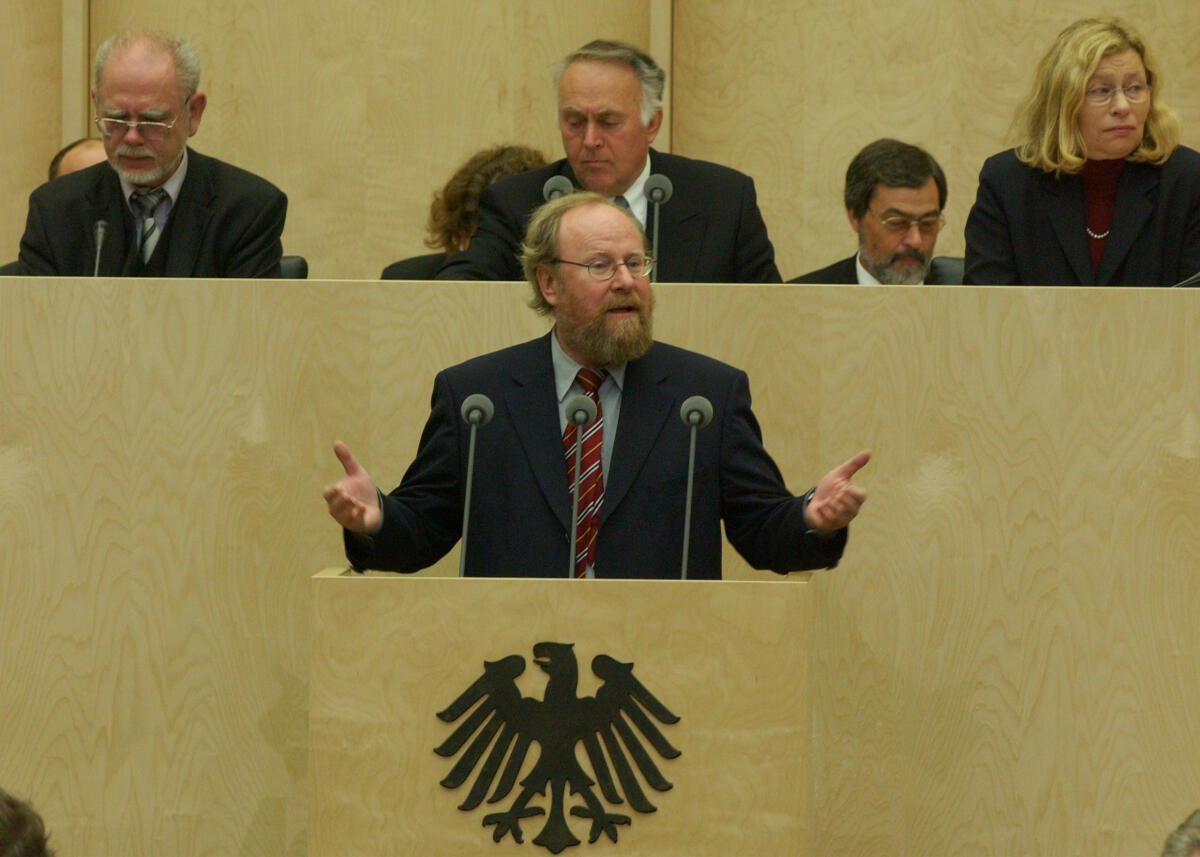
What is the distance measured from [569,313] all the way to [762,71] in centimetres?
289

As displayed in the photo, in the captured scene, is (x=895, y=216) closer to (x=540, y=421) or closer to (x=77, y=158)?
(x=540, y=421)

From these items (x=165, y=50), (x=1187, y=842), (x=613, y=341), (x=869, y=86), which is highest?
(x=869, y=86)

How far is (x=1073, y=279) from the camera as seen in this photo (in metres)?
4.26

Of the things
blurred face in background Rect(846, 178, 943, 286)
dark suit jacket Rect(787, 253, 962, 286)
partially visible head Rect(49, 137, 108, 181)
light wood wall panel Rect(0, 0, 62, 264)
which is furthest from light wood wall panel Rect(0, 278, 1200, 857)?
light wood wall panel Rect(0, 0, 62, 264)

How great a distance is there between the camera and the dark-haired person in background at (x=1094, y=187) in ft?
14.0

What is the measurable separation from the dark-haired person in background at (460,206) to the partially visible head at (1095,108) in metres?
1.54

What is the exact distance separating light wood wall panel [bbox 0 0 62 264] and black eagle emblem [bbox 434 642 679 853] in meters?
3.89

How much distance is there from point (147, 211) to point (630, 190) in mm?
1107

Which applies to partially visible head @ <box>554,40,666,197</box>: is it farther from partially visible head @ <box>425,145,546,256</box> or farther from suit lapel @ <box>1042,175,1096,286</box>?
suit lapel @ <box>1042,175,1096,286</box>

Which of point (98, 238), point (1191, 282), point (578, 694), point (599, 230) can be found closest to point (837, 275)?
point (1191, 282)

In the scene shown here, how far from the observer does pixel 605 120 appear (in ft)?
14.7

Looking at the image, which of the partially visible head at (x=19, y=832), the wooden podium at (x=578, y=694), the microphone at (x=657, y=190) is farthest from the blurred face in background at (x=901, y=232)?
the partially visible head at (x=19, y=832)

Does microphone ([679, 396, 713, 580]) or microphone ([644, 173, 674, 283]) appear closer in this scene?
microphone ([679, 396, 713, 580])

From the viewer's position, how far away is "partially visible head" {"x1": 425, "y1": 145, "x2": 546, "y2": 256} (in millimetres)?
5281
